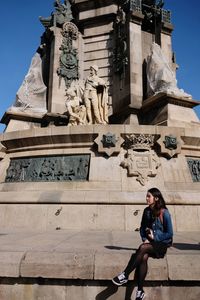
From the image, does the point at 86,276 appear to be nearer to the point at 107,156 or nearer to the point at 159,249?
the point at 159,249

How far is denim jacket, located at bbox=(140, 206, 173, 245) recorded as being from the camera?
4.43m

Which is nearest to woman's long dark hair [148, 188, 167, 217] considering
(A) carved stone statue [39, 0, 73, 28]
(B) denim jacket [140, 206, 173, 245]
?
(B) denim jacket [140, 206, 173, 245]

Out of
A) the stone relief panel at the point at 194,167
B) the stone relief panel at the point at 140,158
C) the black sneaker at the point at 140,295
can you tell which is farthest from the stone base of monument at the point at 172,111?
the black sneaker at the point at 140,295

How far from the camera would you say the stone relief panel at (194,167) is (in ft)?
31.1

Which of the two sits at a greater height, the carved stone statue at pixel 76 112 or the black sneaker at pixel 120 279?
the carved stone statue at pixel 76 112

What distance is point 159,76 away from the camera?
14.6 m

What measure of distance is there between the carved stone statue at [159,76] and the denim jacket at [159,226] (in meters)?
9.55

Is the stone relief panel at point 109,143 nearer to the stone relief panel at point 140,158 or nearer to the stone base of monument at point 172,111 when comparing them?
the stone relief panel at point 140,158

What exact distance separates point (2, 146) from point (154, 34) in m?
12.3

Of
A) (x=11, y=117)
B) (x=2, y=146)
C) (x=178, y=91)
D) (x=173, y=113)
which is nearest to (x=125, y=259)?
(x=2, y=146)

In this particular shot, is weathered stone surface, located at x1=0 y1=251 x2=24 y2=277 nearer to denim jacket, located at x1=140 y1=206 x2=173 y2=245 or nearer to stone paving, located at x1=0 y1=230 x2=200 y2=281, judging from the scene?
stone paving, located at x1=0 y1=230 x2=200 y2=281

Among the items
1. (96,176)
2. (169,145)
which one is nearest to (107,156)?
(96,176)

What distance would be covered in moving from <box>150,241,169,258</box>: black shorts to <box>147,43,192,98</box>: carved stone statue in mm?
9997

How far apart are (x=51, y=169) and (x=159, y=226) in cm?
552
